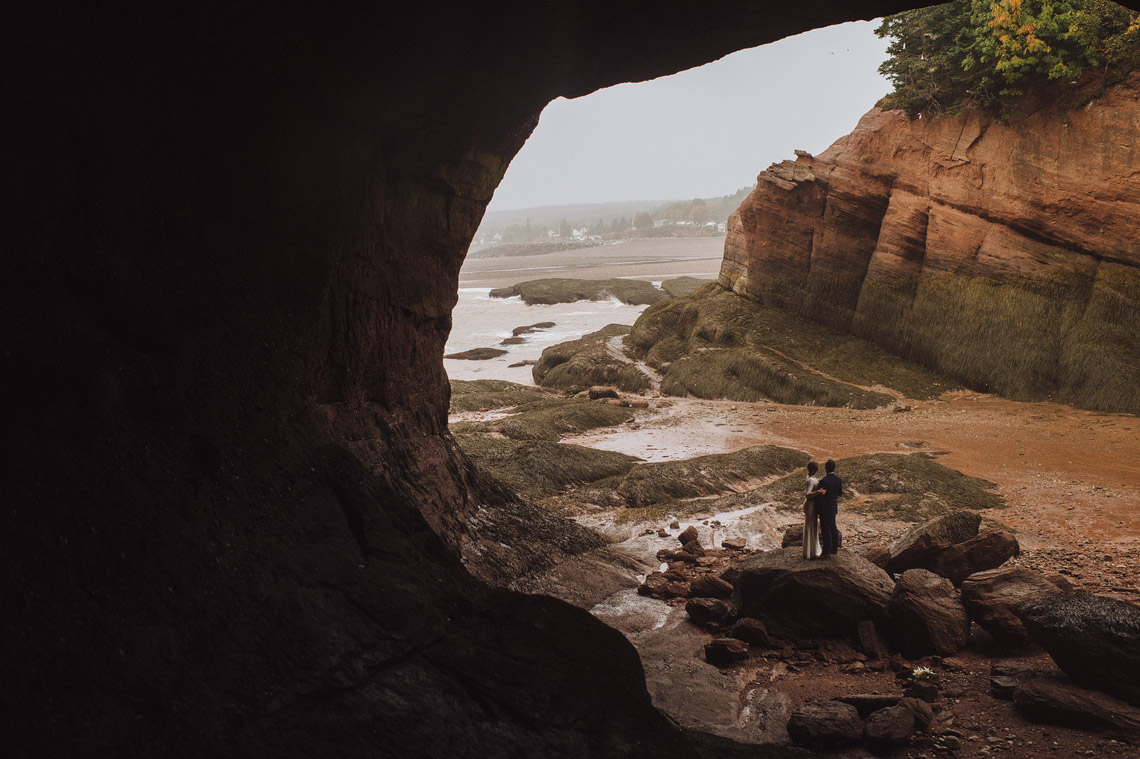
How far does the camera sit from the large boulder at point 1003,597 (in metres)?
8.65

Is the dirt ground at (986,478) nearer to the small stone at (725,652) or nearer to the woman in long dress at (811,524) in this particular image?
the small stone at (725,652)

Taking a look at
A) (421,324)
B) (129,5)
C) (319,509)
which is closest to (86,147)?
(129,5)

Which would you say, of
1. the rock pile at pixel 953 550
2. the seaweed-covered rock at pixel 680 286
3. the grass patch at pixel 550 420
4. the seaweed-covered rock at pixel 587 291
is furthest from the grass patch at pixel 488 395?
the seaweed-covered rock at pixel 680 286

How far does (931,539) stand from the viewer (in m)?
10.5

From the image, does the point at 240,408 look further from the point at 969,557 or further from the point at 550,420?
the point at 550,420

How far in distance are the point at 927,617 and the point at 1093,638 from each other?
6.13 ft

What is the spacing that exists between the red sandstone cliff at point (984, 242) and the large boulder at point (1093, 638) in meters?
17.2

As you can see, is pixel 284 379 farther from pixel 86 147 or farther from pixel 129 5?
pixel 129 5

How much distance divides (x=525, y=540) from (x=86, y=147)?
8237mm

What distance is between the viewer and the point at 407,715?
548 centimetres

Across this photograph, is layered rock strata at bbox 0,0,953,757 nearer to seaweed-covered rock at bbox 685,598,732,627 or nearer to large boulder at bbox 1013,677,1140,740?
large boulder at bbox 1013,677,1140,740

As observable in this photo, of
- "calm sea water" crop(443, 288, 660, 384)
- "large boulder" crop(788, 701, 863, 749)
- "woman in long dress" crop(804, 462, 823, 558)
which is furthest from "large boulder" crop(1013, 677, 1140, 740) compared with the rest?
"calm sea water" crop(443, 288, 660, 384)

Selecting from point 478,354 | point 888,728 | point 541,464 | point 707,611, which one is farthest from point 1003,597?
point 478,354

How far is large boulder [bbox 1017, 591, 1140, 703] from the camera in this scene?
7.14m
